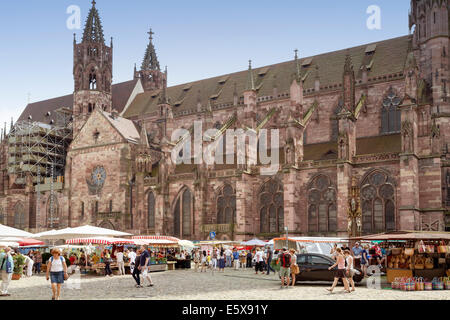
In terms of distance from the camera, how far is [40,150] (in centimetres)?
6356

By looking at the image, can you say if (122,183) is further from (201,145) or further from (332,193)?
(332,193)

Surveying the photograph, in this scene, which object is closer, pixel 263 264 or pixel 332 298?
pixel 332 298

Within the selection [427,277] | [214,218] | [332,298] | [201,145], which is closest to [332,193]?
[214,218]

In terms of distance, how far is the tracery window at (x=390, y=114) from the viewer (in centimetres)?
4397

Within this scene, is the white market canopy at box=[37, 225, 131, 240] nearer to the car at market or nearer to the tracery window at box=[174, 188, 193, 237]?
the car at market

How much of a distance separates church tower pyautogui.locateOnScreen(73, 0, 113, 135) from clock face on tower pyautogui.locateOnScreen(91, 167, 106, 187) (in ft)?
27.8

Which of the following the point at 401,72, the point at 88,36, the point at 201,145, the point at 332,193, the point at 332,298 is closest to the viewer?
the point at 332,298

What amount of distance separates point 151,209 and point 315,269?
3174 centimetres

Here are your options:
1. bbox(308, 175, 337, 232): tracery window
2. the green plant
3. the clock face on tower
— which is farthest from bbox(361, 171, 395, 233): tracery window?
the clock face on tower

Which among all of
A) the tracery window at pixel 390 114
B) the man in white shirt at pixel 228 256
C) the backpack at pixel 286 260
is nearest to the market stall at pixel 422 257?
the backpack at pixel 286 260

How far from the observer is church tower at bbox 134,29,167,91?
236 feet

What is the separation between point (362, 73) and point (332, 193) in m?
11.6

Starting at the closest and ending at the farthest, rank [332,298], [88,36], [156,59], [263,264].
A: [332,298] → [263,264] → [88,36] → [156,59]

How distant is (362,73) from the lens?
4625cm
